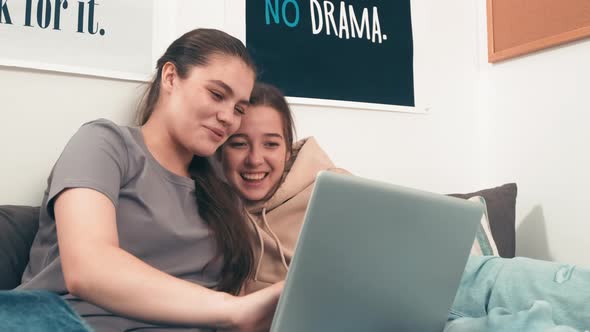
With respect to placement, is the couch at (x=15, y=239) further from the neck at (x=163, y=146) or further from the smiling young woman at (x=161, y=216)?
the neck at (x=163, y=146)

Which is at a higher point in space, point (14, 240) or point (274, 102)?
point (274, 102)

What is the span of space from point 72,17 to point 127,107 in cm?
21

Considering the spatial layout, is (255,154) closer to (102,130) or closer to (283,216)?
(283,216)

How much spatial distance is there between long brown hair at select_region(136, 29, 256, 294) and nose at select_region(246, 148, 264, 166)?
8 cm

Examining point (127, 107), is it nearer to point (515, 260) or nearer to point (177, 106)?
point (177, 106)

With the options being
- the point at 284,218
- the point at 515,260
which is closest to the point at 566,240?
the point at 515,260

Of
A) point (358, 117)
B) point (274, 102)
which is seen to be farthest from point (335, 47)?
point (274, 102)

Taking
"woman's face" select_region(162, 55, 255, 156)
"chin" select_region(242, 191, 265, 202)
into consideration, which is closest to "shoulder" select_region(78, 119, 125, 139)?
"woman's face" select_region(162, 55, 255, 156)

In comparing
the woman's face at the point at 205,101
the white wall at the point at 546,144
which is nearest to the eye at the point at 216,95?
the woman's face at the point at 205,101

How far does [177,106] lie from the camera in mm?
1014

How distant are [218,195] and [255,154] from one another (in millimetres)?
147

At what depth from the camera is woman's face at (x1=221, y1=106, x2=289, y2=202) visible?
116 centimetres

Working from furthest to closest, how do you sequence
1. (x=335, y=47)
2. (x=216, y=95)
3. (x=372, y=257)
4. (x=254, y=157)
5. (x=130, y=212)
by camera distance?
(x=335, y=47), (x=254, y=157), (x=216, y=95), (x=130, y=212), (x=372, y=257)

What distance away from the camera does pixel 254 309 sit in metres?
0.67
